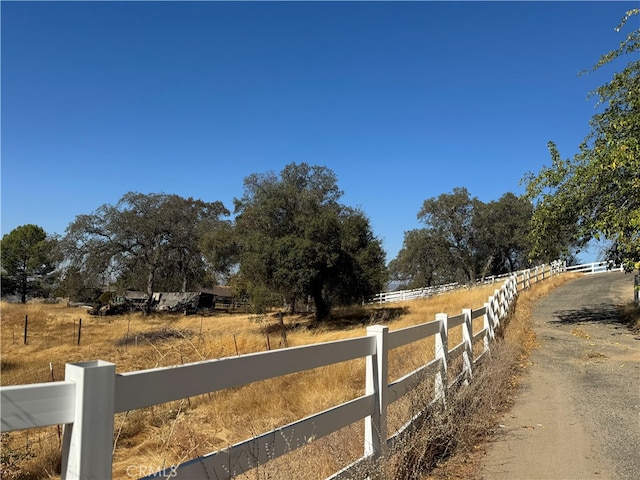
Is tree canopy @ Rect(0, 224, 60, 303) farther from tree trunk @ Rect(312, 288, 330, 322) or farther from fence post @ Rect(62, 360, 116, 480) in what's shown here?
fence post @ Rect(62, 360, 116, 480)

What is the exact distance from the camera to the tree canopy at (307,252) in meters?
27.9

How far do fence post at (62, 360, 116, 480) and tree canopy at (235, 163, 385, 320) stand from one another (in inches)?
997

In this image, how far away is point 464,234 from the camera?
169 feet

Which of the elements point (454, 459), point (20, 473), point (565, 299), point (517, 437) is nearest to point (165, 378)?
point (454, 459)

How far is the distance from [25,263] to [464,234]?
182 ft

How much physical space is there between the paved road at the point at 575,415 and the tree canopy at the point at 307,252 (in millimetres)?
15419

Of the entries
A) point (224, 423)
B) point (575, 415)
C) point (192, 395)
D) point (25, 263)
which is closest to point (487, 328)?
point (575, 415)

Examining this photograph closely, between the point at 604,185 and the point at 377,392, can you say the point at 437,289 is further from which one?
the point at 377,392

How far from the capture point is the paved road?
498 centimetres

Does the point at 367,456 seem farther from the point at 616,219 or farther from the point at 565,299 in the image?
the point at 565,299

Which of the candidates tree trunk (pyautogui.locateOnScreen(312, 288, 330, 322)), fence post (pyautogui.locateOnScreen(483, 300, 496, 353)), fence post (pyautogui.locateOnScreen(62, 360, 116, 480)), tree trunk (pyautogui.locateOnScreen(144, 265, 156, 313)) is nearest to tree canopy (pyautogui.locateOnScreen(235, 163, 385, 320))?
tree trunk (pyautogui.locateOnScreen(312, 288, 330, 322))

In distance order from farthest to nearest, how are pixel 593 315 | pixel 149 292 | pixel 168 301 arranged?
pixel 168 301
pixel 149 292
pixel 593 315

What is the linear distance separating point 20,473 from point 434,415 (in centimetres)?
535

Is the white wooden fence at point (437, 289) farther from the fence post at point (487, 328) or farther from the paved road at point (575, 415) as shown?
the fence post at point (487, 328)
